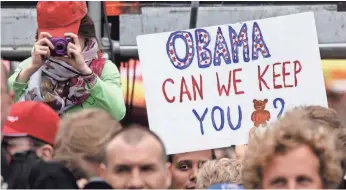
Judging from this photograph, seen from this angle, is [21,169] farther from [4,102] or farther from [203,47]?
[203,47]

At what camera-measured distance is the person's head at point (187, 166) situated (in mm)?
5023

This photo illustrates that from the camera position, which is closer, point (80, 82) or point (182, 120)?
point (80, 82)

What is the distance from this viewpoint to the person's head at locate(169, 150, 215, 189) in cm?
502

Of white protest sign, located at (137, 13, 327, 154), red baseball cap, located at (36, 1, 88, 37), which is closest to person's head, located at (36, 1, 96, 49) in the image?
red baseball cap, located at (36, 1, 88, 37)

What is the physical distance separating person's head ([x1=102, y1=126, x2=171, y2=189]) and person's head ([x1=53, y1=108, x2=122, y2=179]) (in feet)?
0.48

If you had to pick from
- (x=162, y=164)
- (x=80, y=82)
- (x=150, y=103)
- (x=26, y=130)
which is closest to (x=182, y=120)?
(x=150, y=103)

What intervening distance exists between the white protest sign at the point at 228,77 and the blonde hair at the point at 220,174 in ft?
2.75

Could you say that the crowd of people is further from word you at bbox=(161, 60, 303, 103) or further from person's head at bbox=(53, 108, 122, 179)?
word you at bbox=(161, 60, 303, 103)

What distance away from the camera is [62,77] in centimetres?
498

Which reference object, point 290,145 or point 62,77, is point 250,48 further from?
point 290,145

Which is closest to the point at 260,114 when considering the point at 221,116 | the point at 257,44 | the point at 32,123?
the point at 221,116

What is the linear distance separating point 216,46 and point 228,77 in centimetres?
16

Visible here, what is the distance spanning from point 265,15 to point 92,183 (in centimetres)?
312

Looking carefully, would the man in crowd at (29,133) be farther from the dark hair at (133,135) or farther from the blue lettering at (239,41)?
the blue lettering at (239,41)
